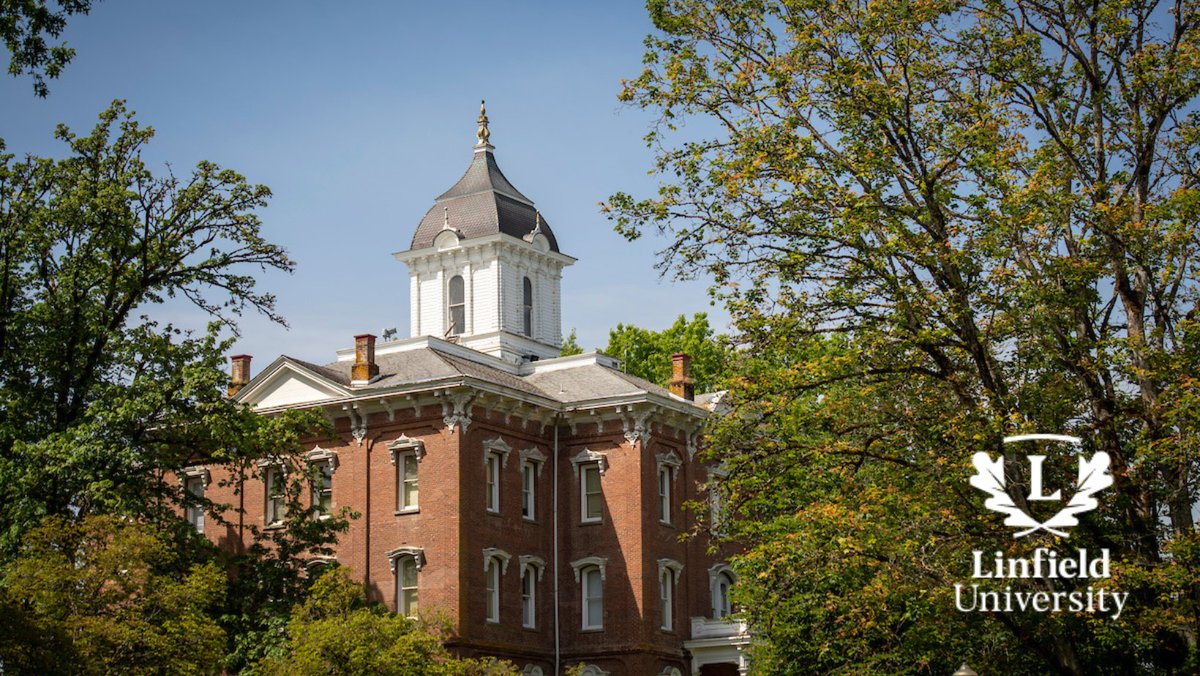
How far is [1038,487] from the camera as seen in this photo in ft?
81.6

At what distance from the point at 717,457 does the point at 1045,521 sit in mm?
5399

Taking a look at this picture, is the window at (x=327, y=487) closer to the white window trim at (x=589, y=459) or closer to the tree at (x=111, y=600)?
the white window trim at (x=589, y=459)

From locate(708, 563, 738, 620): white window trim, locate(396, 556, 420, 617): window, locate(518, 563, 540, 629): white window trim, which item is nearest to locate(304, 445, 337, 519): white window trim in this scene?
locate(396, 556, 420, 617): window

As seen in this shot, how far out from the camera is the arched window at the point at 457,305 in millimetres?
54906

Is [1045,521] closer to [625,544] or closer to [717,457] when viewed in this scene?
[717,457]

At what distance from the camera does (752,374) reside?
25172 mm

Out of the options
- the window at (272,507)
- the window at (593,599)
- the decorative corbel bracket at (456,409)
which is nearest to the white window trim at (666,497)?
the window at (593,599)

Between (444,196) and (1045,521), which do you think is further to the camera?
(444,196)

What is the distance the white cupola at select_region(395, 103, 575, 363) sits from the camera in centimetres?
5441


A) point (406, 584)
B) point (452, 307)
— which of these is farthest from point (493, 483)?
point (452, 307)

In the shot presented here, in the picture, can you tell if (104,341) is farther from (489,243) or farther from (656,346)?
(656,346)

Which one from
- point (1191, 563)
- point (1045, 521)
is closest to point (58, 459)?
point (1045, 521)

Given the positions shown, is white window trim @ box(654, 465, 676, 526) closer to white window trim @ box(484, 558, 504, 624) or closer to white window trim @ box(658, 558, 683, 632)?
white window trim @ box(658, 558, 683, 632)

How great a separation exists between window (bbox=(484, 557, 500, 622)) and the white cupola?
32.5 ft
